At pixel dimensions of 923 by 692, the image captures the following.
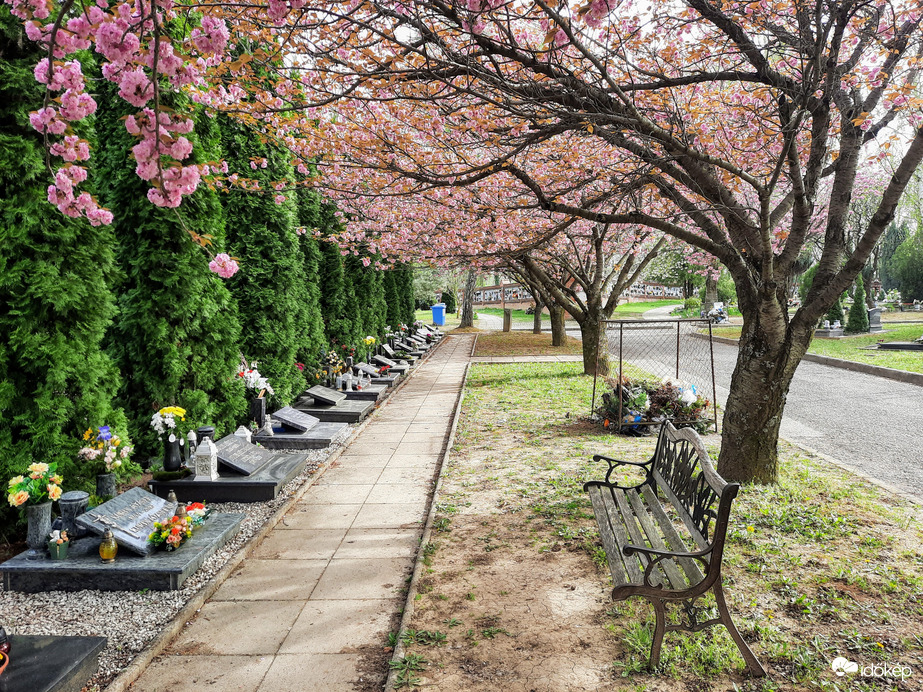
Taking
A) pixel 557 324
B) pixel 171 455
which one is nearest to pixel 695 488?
pixel 171 455

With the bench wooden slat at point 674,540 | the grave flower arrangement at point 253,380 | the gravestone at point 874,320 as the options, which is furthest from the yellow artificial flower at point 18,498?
the gravestone at point 874,320

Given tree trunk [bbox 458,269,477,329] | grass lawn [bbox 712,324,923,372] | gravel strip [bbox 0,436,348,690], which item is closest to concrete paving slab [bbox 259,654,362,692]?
gravel strip [bbox 0,436,348,690]

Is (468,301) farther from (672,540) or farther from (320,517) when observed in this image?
(672,540)

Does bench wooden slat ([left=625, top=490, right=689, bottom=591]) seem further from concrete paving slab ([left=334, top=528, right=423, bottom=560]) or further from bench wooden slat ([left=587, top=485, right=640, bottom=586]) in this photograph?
concrete paving slab ([left=334, top=528, right=423, bottom=560])

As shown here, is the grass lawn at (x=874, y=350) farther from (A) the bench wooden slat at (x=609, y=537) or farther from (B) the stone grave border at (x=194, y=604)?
(B) the stone grave border at (x=194, y=604)

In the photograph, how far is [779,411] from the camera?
19.0 feet

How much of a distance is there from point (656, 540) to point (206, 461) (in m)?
4.71

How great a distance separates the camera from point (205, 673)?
10.9ft

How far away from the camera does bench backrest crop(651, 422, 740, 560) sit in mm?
3196

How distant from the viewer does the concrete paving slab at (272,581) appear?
421 cm

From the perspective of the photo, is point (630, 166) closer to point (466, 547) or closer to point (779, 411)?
point (779, 411)

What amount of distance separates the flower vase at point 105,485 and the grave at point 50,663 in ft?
7.09

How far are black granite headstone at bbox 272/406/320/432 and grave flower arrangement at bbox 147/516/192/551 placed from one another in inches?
153

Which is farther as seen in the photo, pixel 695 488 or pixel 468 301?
pixel 468 301
